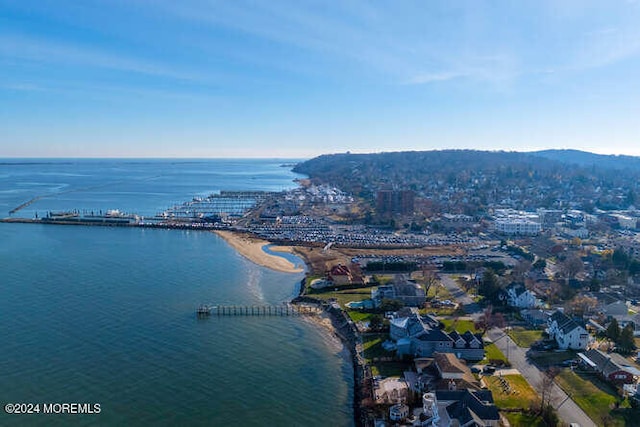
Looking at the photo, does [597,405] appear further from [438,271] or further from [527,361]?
[438,271]

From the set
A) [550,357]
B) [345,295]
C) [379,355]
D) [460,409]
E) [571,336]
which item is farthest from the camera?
[345,295]

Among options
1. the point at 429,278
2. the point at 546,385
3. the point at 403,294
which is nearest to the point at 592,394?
the point at 546,385

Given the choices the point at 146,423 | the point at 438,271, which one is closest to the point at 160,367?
the point at 146,423

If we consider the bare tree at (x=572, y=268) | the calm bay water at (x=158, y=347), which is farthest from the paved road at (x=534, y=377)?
the bare tree at (x=572, y=268)

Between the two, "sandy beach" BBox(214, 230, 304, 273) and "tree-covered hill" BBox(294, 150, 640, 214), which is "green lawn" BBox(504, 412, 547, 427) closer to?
"sandy beach" BBox(214, 230, 304, 273)

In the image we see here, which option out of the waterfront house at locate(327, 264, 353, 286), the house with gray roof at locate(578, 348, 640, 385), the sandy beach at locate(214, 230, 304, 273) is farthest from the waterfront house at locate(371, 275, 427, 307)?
the sandy beach at locate(214, 230, 304, 273)

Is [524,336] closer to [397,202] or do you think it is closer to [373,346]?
[373,346]
